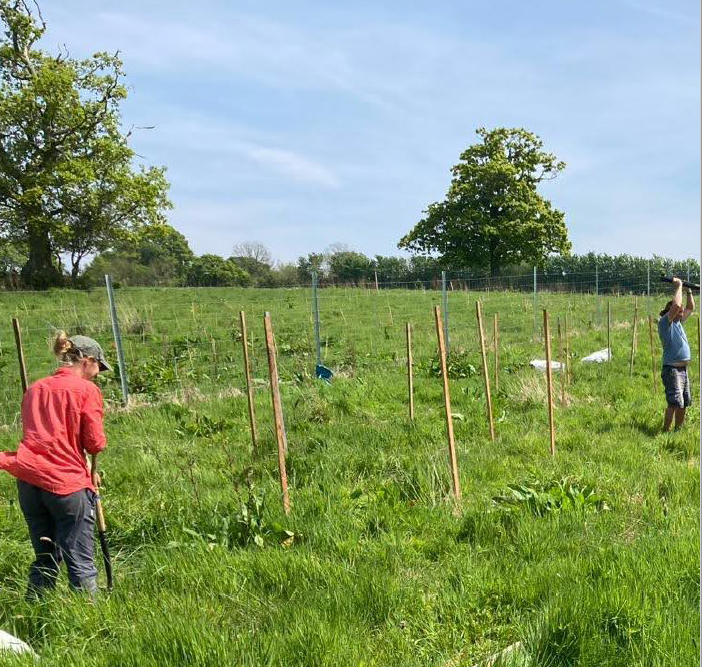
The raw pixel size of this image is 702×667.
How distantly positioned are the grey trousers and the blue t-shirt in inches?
244

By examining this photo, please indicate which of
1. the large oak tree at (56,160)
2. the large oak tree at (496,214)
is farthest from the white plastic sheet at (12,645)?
the large oak tree at (496,214)

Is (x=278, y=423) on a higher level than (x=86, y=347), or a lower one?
lower

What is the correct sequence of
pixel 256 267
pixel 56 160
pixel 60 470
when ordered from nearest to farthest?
pixel 60 470 → pixel 56 160 → pixel 256 267

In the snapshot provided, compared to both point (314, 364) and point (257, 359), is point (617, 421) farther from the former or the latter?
point (257, 359)

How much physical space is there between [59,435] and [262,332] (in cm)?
938

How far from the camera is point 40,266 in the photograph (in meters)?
21.6

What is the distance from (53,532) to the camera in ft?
9.74

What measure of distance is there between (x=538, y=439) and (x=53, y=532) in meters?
4.47

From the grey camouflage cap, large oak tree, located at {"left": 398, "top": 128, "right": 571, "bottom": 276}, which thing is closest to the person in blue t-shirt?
the grey camouflage cap

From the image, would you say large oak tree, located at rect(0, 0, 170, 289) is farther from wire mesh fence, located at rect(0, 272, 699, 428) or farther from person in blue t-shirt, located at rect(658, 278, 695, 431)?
person in blue t-shirt, located at rect(658, 278, 695, 431)

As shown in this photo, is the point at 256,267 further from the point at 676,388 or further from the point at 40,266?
the point at 676,388

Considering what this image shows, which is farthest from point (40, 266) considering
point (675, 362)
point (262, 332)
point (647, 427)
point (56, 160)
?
point (675, 362)

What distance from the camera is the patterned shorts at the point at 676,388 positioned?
5840 millimetres

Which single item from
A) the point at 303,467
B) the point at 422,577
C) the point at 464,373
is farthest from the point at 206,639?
the point at 464,373
